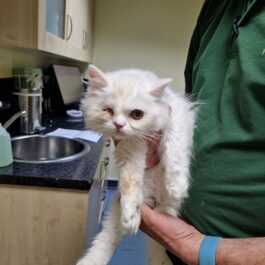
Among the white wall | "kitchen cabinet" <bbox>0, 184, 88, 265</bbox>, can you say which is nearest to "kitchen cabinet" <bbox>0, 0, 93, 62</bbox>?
"kitchen cabinet" <bbox>0, 184, 88, 265</bbox>

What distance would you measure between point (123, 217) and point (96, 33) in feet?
9.00

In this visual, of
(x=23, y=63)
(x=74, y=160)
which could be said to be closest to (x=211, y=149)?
(x=74, y=160)

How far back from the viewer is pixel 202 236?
2.24 feet

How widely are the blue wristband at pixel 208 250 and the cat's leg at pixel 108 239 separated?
0.26m

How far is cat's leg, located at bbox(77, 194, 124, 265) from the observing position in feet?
2.79

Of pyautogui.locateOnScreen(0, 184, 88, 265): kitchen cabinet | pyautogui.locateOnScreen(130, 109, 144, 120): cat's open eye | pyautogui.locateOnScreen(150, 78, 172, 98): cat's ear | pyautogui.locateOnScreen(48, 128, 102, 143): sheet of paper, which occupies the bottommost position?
pyautogui.locateOnScreen(0, 184, 88, 265): kitchen cabinet

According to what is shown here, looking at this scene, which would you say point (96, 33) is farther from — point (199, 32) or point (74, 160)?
point (199, 32)

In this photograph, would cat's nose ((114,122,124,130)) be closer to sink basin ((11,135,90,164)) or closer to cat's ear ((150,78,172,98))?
cat's ear ((150,78,172,98))

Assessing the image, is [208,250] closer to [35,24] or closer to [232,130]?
[232,130]

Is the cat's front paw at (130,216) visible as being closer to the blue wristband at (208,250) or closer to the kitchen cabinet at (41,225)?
the blue wristband at (208,250)

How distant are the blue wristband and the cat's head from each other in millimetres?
288

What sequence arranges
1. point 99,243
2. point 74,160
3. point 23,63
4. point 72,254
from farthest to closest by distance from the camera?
point 23,63
point 74,160
point 72,254
point 99,243

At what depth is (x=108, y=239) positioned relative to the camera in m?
0.87

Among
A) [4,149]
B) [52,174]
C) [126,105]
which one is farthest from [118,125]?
[4,149]
